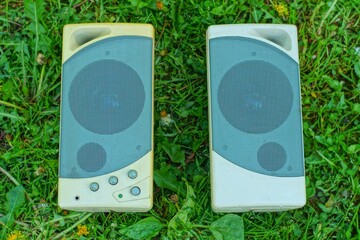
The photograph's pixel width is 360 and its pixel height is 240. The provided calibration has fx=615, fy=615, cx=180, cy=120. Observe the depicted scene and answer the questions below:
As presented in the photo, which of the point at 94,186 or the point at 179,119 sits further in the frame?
the point at 179,119

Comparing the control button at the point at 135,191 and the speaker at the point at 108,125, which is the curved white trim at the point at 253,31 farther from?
the control button at the point at 135,191

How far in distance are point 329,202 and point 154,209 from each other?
1.50 feet

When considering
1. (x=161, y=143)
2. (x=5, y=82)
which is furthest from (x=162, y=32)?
(x=5, y=82)

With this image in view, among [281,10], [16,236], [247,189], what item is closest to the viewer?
[247,189]

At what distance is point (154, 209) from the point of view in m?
1.60

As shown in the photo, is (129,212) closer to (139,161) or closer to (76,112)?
(139,161)

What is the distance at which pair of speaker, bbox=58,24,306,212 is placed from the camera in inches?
57.2

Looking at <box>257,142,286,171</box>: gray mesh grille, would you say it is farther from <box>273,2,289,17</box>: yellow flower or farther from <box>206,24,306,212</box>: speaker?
<box>273,2,289,17</box>: yellow flower

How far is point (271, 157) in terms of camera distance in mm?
1460

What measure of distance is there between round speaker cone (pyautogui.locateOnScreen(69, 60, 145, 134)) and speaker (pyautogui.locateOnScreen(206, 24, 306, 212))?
0.61 feet

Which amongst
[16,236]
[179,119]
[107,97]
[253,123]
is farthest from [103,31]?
[16,236]

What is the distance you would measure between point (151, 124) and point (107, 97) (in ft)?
0.41

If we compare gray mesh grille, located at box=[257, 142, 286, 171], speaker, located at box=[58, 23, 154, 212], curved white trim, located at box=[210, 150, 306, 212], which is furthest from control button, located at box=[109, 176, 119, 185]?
gray mesh grille, located at box=[257, 142, 286, 171]

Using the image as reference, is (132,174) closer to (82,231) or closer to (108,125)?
(108,125)
